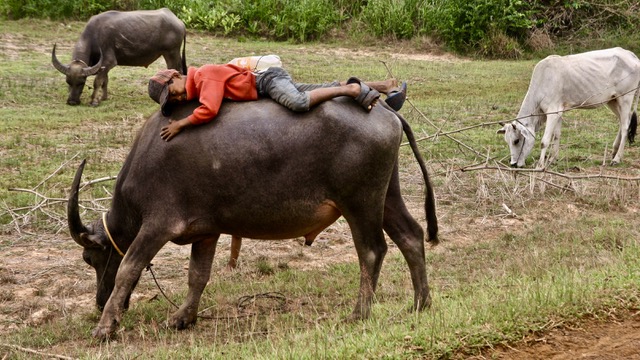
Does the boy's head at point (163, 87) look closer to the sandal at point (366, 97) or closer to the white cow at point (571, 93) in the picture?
the sandal at point (366, 97)

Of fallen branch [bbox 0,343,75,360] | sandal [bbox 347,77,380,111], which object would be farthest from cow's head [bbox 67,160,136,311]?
sandal [bbox 347,77,380,111]

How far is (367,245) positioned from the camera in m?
6.41

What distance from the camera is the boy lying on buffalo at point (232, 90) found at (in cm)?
631

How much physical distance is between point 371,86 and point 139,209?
194 centimetres

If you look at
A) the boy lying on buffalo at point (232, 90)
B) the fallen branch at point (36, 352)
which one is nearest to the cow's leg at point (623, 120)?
the boy lying on buffalo at point (232, 90)

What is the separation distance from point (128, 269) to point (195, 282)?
2.04 feet

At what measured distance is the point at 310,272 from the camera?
27.0 ft

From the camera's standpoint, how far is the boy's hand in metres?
6.38

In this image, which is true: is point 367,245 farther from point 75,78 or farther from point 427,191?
point 75,78

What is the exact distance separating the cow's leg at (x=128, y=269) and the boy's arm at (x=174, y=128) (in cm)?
68

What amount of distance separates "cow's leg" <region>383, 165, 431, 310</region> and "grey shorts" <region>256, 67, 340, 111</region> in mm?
919

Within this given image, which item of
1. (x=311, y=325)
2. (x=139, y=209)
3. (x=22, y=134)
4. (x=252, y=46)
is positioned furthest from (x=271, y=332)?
(x=252, y=46)

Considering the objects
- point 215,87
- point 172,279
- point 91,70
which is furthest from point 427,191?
point 91,70

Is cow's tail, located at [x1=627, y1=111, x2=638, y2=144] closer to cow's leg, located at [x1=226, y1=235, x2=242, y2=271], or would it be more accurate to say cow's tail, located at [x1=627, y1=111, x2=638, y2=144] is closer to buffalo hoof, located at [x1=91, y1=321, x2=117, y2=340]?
cow's leg, located at [x1=226, y1=235, x2=242, y2=271]
